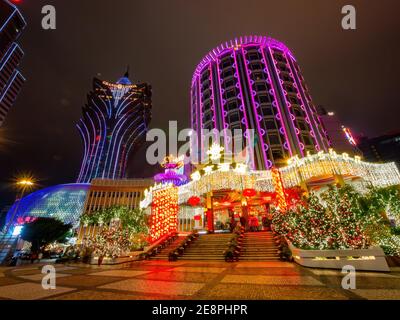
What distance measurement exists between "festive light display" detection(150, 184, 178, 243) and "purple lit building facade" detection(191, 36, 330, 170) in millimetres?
16444

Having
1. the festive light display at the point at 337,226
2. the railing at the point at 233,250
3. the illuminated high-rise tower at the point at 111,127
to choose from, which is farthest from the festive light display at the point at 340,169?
the illuminated high-rise tower at the point at 111,127

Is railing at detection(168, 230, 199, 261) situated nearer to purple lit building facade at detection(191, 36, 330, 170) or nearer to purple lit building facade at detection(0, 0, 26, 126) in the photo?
purple lit building facade at detection(191, 36, 330, 170)

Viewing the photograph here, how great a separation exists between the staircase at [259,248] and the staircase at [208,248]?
140 centimetres

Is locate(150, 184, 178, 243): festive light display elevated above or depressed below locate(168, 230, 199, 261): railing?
above

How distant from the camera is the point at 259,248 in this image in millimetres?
12422

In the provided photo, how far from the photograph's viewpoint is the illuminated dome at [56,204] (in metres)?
61.2

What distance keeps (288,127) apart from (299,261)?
28.1 meters

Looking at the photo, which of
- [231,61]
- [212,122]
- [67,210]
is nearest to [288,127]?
[212,122]

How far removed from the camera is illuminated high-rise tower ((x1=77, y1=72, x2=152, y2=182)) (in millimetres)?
105750

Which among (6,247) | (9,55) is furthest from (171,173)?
(9,55)

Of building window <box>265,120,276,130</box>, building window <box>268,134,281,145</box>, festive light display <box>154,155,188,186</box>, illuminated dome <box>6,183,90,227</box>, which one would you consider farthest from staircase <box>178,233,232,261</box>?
illuminated dome <box>6,183,90,227</box>

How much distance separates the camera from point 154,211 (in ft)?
57.5
